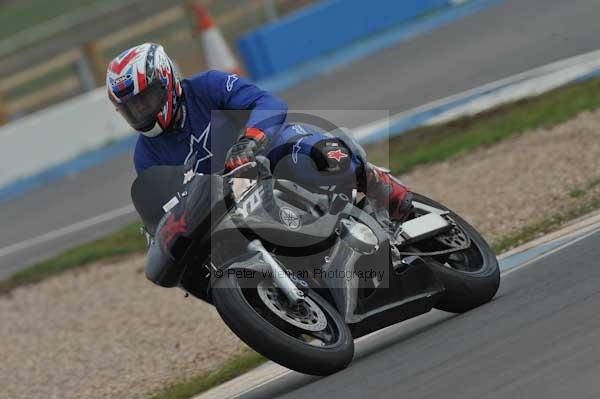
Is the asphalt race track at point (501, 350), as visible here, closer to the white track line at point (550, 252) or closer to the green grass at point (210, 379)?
the white track line at point (550, 252)

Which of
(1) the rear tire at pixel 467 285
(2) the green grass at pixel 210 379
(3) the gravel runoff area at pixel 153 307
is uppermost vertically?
(1) the rear tire at pixel 467 285

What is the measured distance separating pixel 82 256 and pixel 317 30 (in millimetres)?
7597

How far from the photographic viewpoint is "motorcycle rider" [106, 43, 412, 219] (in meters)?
6.14

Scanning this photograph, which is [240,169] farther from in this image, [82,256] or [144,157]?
[82,256]

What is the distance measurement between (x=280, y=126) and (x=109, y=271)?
554cm

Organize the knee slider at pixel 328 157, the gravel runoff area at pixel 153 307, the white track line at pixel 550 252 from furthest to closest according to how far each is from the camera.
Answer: the gravel runoff area at pixel 153 307, the white track line at pixel 550 252, the knee slider at pixel 328 157

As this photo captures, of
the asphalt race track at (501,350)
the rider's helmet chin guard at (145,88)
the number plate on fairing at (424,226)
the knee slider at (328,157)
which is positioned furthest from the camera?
the number plate on fairing at (424,226)

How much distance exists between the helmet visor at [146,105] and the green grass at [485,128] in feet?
18.1

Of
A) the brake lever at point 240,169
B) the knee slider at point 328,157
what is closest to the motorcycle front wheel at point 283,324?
the brake lever at point 240,169

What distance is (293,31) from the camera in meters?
18.5

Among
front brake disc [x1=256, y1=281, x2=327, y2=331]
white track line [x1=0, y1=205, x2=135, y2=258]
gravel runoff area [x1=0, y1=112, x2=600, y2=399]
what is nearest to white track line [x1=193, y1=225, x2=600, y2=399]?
gravel runoff area [x1=0, y1=112, x2=600, y2=399]

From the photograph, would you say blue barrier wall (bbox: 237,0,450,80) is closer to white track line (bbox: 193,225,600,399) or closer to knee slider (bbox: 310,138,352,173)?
white track line (bbox: 193,225,600,399)

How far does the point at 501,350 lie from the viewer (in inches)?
207

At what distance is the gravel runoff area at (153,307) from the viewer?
8.01 metres
